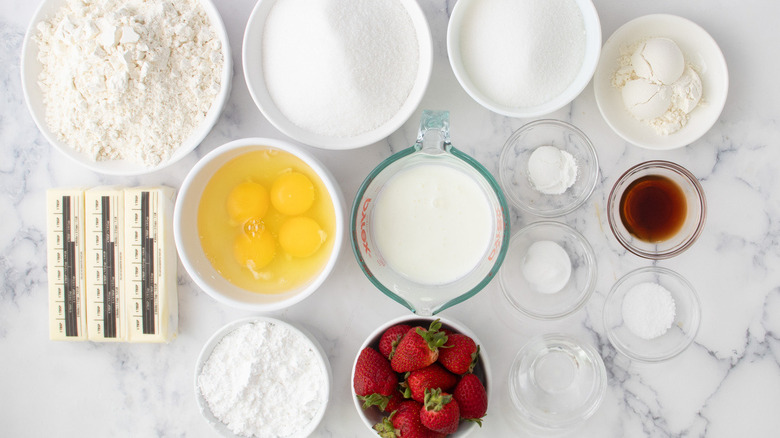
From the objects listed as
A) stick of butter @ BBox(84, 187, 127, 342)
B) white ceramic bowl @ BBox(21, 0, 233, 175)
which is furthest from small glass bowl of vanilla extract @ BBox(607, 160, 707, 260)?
stick of butter @ BBox(84, 187, 127, 342)

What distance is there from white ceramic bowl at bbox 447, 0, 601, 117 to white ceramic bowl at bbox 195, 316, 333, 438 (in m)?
0.66

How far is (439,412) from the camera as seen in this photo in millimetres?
1043

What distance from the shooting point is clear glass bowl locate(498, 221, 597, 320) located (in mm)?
1256

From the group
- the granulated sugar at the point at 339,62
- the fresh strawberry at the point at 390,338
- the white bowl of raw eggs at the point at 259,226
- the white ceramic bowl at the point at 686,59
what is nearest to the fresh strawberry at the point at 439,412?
the fresh strawberry at the point at 390,338

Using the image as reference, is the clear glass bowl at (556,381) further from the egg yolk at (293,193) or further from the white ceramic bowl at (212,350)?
the egg yolk at (293,193)

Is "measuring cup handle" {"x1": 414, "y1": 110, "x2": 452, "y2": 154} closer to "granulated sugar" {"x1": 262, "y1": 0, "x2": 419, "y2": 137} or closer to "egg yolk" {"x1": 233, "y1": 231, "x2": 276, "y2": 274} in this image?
"granulated sugar" {"x1": 262, "y1": 0, "x2": 419, "y2": 137}

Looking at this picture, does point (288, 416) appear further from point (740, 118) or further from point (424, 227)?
point (740, 118)

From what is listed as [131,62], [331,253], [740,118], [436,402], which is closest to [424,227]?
[331,253]

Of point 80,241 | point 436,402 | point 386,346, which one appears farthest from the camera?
point 80,241

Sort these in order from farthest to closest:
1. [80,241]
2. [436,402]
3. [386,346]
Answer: [80,241], [386,346], [436,402]

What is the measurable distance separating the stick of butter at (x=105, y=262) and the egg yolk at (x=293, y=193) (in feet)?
1.24

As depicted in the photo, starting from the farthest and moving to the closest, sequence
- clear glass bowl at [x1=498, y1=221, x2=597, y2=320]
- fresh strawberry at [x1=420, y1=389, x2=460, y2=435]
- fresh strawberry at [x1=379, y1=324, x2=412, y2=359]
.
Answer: clear glass bowl at [x1=498, y1=221, x2=597, y2=320] → fresh strawberry at [x1=379, y1=324, x2=412, y2=359] → fresh strawberry at [x1=420, y1=389, x2=460, y2=435]

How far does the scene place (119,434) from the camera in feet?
4.41

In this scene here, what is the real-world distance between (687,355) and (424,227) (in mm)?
725
